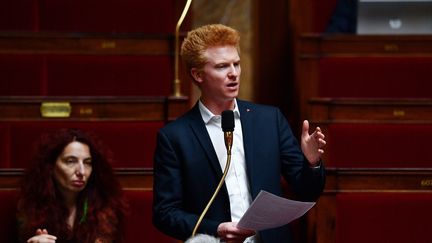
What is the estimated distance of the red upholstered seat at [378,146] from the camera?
1279 mm

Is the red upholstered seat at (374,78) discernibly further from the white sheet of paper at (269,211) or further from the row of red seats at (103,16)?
the white sheet of paper at (269,211)

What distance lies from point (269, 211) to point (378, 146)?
20.8 inches

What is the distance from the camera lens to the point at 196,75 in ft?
2.97

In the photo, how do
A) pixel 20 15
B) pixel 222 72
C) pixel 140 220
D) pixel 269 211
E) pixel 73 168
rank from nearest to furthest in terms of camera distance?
pixel 269 211
pixel 222 72
pixel 73 168
pixel 140 220
pixel 20 15

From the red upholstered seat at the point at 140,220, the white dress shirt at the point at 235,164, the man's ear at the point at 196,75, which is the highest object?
the man's ear at the point at 196,75

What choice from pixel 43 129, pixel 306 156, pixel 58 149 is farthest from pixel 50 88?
pixel 306 156

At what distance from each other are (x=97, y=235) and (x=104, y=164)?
83 mm

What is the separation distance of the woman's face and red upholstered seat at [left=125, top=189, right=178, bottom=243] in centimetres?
10

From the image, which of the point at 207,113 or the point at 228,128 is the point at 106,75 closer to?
the point at 207,113

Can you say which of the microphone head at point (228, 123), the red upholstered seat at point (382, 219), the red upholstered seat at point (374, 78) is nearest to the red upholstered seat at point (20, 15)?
the red upholstered seat at point (374, 78)

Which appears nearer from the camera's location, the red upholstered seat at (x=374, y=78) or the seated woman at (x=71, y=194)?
the seated woman at (x=71, y=194)

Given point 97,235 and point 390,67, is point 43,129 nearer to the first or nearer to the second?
point 97,235

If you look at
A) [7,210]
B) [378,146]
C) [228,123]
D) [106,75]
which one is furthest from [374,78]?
[228,123]

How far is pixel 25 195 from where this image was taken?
1.04 metres
